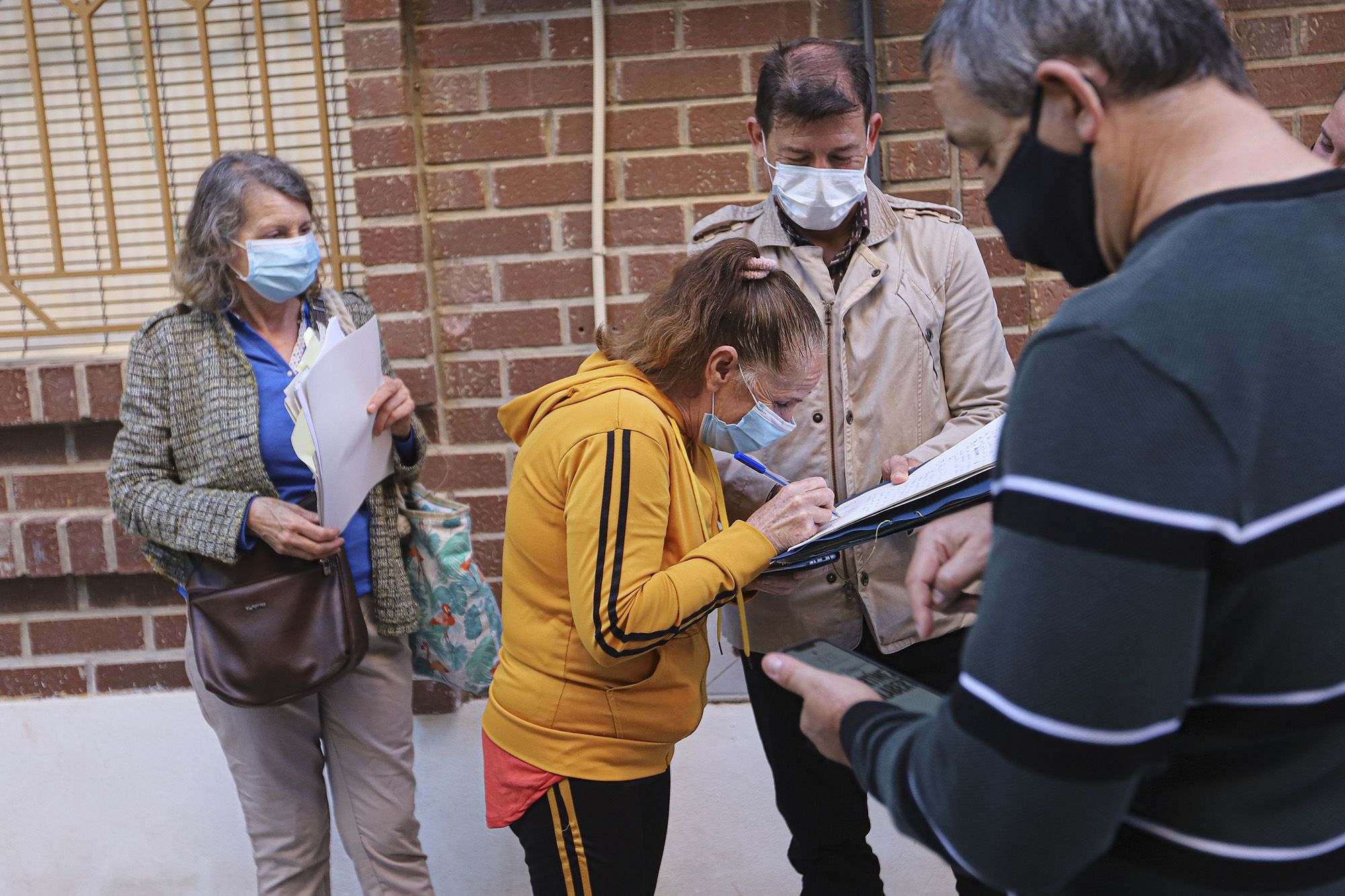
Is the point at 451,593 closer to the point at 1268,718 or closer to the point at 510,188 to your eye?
the point at 510,188

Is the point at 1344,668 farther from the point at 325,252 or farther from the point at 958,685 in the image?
the point at 325,252

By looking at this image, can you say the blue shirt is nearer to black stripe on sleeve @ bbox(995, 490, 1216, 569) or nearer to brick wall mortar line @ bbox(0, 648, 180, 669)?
brick wall mortar line @ bbox(0, 648, 180, 669)

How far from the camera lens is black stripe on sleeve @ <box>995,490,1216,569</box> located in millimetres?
782

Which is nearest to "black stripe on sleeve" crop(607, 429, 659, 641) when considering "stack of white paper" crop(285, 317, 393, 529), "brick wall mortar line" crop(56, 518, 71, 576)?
"stack of white paper" crop(285, 317, 393, 529)

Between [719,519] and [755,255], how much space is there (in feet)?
1.52

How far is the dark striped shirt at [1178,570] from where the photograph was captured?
2.59 feet

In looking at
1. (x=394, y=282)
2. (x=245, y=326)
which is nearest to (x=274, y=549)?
(x=245, y=326)

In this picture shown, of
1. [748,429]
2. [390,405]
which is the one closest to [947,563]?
[748,429]

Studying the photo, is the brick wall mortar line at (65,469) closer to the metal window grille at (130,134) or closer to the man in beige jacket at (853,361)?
the metal window grille at (130,134)

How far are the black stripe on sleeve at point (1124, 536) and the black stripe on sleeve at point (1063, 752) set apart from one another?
141 mm

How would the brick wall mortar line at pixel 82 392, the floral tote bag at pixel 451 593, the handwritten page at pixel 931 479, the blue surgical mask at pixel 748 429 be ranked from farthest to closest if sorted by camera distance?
1. the brick wall mortar line at pixel 82 392
2. the floral tote bag at pixel 451 593
3. the blue surgical mask at pixel 748 429
4. the handwritten page at pixel 931 479

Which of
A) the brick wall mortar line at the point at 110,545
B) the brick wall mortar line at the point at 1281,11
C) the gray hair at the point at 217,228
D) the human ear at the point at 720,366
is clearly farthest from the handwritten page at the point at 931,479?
the brick wall mortar line at the point at 110,545

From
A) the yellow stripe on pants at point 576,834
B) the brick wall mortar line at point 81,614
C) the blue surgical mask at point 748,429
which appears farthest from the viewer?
the brick wall mortar line at point 81,614

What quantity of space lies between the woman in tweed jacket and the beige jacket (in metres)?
0.80
